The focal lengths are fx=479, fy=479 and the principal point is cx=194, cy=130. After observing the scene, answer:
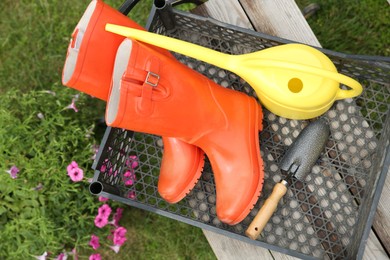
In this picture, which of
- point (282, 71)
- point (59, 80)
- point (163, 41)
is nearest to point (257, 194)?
point (282, 71)

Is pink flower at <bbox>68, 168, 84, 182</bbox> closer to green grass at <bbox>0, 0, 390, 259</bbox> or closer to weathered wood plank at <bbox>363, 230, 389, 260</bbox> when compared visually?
green grass at <bbox>0, 0, 390, 259</bbox>

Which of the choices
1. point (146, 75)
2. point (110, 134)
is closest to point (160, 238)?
point (110, 134)

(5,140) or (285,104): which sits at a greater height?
(285,104)

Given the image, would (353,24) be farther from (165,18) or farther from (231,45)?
(165,18)

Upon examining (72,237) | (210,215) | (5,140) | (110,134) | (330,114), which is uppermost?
(330,114)

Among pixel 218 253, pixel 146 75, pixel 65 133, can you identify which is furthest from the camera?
pixel 65 133

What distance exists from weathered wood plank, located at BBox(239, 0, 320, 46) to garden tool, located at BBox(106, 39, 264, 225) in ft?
0.83

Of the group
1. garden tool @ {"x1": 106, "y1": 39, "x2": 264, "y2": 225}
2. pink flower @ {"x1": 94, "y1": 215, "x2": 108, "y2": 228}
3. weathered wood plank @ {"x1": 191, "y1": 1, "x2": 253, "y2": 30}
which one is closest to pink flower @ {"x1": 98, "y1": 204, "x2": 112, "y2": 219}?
pink flower @ {"x1": 94, "y1": 215, "x2": 108, "y2": 228}

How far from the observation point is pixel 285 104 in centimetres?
101

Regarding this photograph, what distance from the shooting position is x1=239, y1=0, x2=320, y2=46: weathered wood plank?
1.25m

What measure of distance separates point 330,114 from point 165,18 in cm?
46

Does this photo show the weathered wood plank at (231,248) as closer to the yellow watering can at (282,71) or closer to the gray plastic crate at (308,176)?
the gray plastic crate at (308,176)

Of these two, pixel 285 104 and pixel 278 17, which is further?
pixel 278 17

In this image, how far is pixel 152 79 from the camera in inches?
35.2
